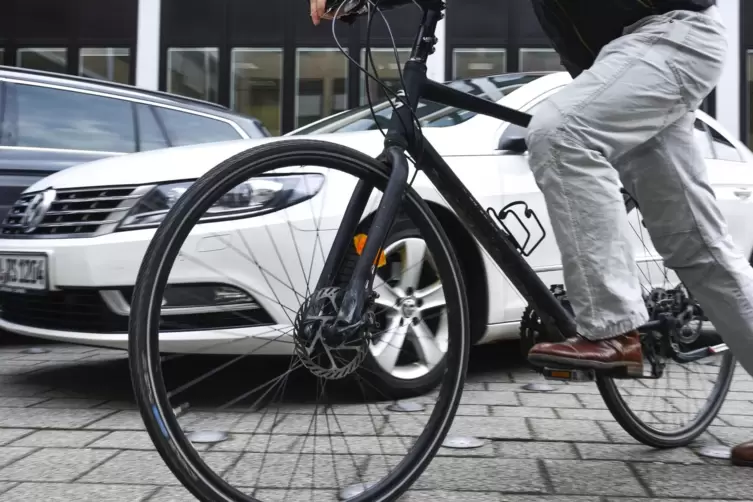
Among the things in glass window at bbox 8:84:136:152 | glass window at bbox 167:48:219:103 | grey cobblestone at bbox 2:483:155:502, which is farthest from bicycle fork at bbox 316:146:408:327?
glass window at bbox 167:48:219:103

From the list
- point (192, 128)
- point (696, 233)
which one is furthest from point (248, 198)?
point (192, 128)

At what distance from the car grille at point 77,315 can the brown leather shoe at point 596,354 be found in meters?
1.02

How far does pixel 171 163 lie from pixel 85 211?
0.41 meters

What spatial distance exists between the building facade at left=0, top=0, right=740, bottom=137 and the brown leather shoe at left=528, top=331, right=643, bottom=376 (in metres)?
13.6

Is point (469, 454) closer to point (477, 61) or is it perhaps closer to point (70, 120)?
point (70, 120)

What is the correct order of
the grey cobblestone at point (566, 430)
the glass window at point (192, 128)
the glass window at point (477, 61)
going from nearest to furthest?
1. the grey cobblestone at point (566, 430)
2. the glass window at point (192, 128)
3. the glass window at point (477, 61)

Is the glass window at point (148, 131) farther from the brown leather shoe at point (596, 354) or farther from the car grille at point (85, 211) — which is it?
the brown leather shoe at point (596, 354)

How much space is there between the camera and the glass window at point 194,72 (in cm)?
1612

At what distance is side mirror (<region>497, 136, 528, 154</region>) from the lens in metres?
3.71

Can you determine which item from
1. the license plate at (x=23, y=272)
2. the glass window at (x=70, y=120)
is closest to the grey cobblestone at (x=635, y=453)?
the license plate at (x=23, y=272)

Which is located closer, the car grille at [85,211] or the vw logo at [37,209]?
the car grille at [85,211]

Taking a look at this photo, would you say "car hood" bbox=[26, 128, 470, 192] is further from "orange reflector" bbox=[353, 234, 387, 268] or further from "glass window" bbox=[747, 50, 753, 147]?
"glass window" bbox=[747, 50, 753, 147]

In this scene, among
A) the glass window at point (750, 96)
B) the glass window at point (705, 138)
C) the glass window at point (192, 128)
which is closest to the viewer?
the glass window at point (705, 138)

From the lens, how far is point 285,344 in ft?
7.08
